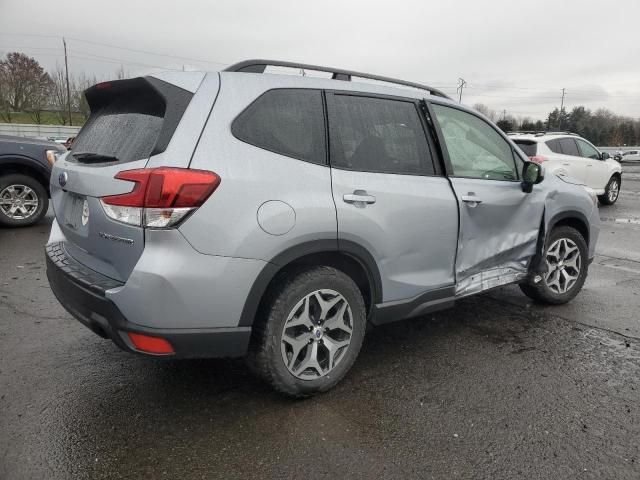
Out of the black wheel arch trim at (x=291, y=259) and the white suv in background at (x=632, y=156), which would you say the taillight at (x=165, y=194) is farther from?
the white suv in background at (x=632, y=156)

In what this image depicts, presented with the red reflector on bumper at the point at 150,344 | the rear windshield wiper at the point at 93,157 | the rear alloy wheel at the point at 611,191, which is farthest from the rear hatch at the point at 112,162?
the rear alloy wheel at the point at 611,191

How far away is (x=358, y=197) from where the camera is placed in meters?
2.86

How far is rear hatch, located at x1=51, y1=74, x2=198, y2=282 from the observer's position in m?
2.45

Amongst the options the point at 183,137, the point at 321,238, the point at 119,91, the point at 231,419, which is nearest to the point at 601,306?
the point at 321,238

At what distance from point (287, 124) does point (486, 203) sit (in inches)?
66.3

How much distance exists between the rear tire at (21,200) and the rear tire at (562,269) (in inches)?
291

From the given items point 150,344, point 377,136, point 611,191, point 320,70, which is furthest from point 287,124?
point 611,191

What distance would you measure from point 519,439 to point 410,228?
130 cm

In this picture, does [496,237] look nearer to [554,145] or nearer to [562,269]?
[562,269]

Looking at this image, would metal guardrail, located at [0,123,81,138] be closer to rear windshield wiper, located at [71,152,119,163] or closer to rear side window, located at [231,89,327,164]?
rear windshield wiper, located at [71,152,119,163]

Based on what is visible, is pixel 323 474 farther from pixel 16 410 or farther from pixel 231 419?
pixel 16 410

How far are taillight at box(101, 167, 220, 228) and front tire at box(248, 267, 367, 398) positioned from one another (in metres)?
0.66

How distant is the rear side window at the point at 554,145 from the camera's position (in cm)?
1137

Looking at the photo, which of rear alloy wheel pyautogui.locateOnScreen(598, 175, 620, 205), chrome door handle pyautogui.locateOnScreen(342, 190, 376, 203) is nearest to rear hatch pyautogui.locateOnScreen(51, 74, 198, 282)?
chrome door handle pyautogui.locateOnScreen(342, 190, 376, 203)
